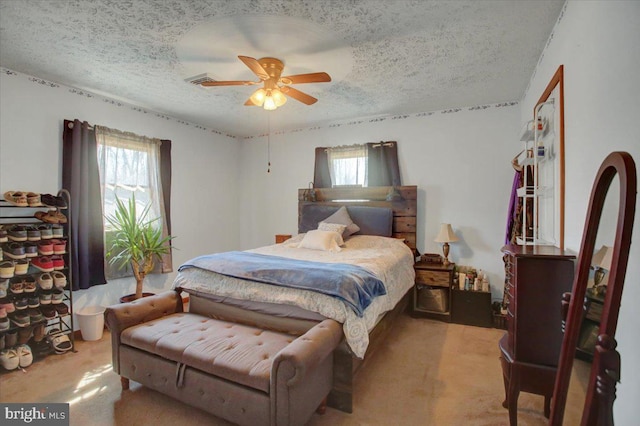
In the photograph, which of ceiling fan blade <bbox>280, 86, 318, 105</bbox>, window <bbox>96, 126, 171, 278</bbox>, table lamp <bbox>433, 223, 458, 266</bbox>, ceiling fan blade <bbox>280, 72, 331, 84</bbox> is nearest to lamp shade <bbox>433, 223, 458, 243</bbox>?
table lamp <bbox>433, 223, 458, 266</bbox>

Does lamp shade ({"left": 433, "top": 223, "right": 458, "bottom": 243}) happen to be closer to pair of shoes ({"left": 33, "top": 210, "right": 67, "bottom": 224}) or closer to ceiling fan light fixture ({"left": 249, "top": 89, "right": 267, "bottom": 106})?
ceiling fan light fixture ({"left": 249, "top": 89, "right": 267, "bottom": 106})

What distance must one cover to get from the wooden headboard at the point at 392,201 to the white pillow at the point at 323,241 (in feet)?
2.85

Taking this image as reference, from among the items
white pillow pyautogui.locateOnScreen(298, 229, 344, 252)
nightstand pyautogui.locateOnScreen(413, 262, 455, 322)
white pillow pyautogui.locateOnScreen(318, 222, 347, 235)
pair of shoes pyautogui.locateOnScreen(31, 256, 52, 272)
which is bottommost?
nightstand pyautogui.locateOnScreen(413, 262, 455, 322)

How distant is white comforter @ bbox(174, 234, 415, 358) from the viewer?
2127 mm

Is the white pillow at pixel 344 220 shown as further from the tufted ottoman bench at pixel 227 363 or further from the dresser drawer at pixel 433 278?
the tufted ottoman bench at pixel 227 363

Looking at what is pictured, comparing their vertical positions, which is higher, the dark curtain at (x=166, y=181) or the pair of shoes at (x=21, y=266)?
the dark curtain at (x=166, y=181)

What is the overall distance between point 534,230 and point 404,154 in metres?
2.04

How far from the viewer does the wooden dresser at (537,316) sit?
65.4 inches

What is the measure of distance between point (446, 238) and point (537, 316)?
220 centimetres

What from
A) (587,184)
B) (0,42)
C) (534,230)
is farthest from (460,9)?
(0,42)

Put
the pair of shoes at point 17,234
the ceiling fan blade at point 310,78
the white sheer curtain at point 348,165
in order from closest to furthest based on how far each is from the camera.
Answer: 1. the ceiling fan blade at point 310,78
2. the pair of shoes at point 17,234
3. the white sheer curtain at point 348,165

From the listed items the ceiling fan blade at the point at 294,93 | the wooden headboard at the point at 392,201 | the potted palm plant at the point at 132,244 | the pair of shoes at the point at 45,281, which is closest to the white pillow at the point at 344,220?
the wooden headboard at the point at 392,201

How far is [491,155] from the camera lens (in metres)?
3.88

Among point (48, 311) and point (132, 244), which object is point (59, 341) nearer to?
point (48, 311)
